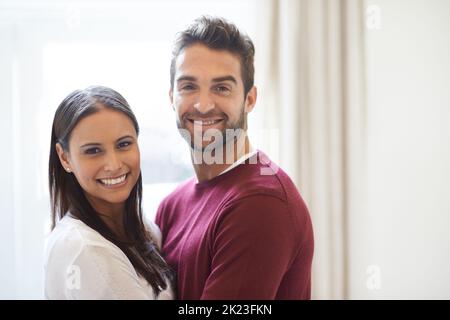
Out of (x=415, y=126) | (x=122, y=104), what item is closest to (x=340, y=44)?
(x=415, y=126)

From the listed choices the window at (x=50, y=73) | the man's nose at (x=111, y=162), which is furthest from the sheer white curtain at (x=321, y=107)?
the man's nose at (x=111, y=162)

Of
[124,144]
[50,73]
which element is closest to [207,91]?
[124,144]

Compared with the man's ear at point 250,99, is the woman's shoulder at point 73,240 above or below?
below

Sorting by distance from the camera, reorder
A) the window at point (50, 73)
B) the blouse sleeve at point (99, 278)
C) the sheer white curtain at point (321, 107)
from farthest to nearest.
→ the window at point (50, 73) → the sheer white curtain at point (321, 107) → the blouse sleeve at point (99, 278)

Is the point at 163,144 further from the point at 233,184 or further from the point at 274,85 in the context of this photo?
the point at 233,184

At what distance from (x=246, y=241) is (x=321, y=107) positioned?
0.70 metres

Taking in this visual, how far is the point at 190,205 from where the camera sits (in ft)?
4.09

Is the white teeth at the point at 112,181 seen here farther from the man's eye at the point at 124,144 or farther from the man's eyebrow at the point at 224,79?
the man's eyebrow at the point at 224,79

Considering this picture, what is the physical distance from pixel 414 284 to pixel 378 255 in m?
0.17

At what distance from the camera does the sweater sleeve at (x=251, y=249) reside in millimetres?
973

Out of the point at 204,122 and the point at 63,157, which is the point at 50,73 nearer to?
the point at 63,157

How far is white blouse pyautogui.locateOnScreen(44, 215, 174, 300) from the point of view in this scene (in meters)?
0.97

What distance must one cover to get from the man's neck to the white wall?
1.89ft

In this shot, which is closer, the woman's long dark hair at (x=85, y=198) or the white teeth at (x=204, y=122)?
the woman's long dark hair at (x=85, y=198)
